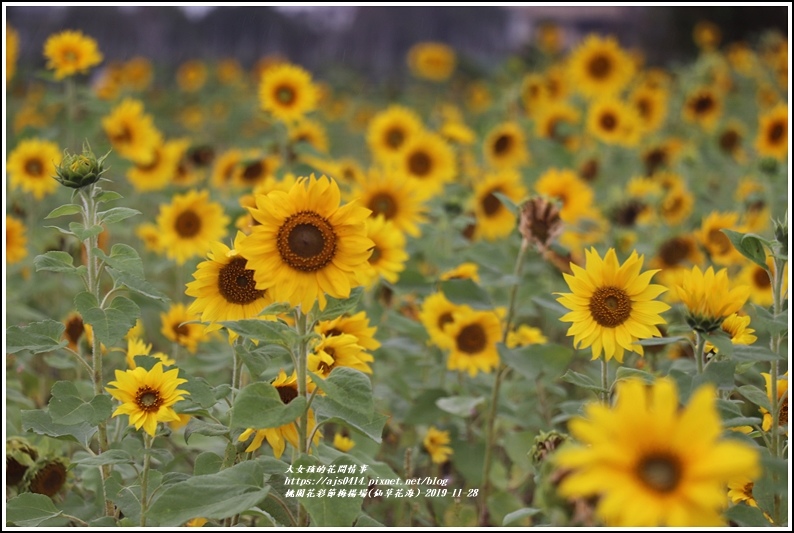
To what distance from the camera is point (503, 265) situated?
1.91 meters

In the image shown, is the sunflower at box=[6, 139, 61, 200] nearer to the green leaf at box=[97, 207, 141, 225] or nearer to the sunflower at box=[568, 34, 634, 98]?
the green leaf at box=[97, 207, 141, 225]

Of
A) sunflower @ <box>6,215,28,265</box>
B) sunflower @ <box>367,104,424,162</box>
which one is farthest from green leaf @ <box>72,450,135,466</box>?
sunflower @ <box>367,104,424,162</box>

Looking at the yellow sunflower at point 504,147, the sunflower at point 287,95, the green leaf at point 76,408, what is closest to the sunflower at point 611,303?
the green leaf at point 76,408

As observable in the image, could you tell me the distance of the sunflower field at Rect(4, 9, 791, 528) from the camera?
100 cm

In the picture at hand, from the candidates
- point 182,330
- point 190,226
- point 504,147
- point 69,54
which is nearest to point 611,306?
point 182,330

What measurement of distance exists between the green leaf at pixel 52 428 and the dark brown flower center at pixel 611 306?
81 centimetres

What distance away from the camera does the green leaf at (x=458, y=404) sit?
1637mm

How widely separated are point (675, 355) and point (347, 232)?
41.4 inches

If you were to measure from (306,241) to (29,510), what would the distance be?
62cm

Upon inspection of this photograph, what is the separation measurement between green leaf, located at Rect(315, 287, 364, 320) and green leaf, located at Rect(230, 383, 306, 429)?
0.12 metres

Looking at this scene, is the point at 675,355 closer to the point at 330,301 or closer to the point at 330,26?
the point at 330,301

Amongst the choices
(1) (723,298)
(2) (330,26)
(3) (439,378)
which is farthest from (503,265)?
(2) (330,26)

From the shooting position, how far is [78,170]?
1186mm

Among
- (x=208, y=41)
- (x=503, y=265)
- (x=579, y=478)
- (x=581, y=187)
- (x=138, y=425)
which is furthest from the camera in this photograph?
(x=208, y=41)
